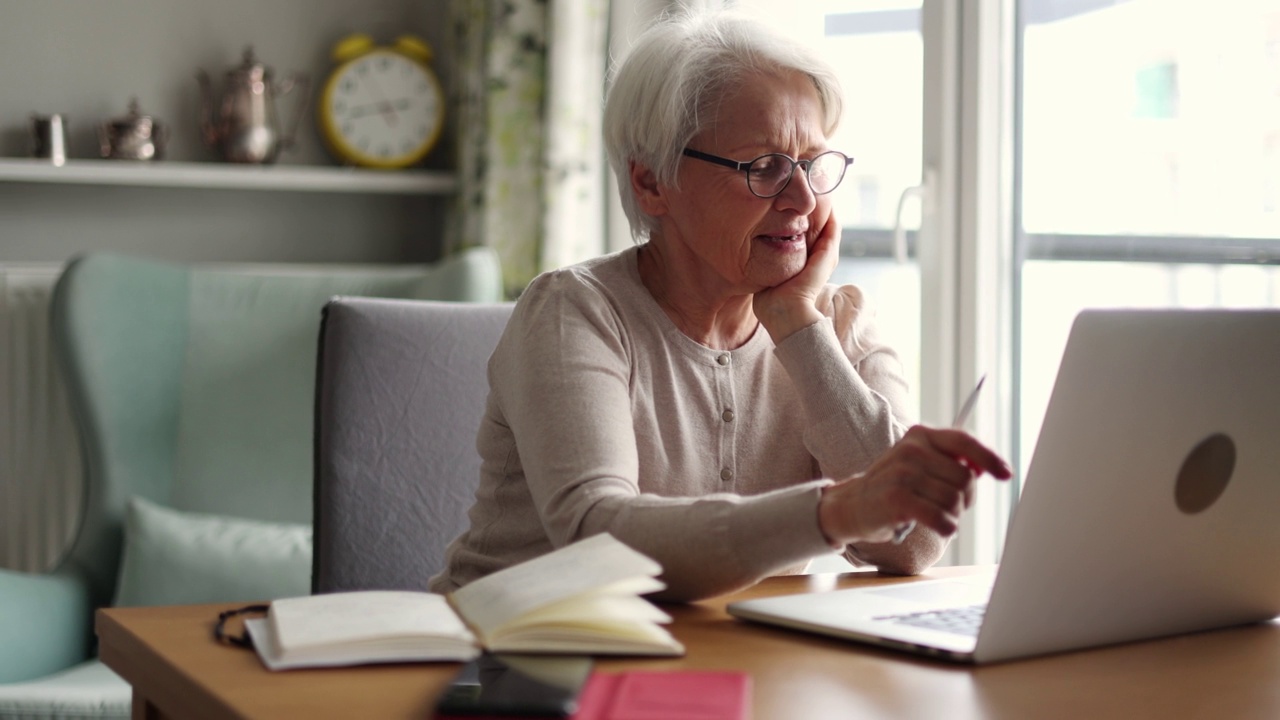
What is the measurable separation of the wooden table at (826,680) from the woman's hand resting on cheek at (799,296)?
1.48 feet

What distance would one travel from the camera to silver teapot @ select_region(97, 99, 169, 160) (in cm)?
288

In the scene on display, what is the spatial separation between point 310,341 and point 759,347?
1.30m

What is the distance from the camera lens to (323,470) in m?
1.55

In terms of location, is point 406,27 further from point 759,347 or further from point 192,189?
point 759,347

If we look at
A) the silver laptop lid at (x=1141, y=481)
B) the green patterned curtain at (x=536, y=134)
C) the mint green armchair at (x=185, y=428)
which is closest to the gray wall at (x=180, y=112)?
the green patterned curtain at (x=536, y=134)

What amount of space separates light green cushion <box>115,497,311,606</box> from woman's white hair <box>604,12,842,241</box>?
3.62 ft

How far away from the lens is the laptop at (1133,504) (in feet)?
2.70

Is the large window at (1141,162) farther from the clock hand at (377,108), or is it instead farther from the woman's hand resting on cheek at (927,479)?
the clock hand at (377,108)

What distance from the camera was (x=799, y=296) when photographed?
1.41m

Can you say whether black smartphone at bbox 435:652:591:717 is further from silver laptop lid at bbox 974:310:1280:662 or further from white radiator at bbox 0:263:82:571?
white radiator at bbox 0:263:82:571

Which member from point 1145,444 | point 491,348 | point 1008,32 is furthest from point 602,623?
point 1008,32

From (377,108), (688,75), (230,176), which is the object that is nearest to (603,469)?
(688,75)

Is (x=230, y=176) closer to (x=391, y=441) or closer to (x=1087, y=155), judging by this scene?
(x=391, y=441)

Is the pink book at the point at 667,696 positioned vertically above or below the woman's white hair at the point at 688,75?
below
